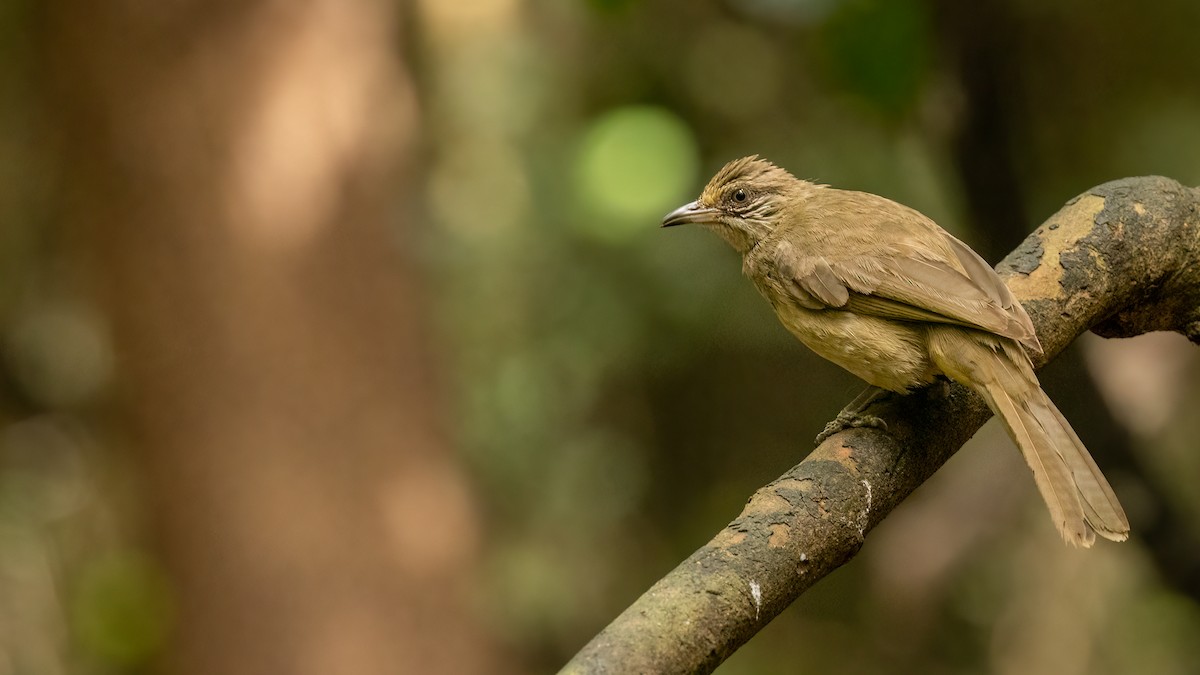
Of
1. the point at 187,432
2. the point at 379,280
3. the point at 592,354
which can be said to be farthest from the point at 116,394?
the point at 592,354

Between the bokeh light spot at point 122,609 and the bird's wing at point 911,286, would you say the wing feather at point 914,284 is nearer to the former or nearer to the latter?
the bird's wing at point 911,286

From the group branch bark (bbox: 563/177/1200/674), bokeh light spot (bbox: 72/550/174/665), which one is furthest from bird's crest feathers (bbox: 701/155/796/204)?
bokeh light spot (bbox: 72/550/174/665)

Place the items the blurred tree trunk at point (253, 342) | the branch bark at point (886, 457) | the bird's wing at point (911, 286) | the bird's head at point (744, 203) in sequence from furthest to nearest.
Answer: the blurred tree trunk at point (253, 342), the bird's head at point (744, 203), the bird's wing at point (911, 286), the branch bark at point (886, 457)

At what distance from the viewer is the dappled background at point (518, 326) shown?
213 inches

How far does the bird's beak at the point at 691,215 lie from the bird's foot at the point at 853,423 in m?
1.27

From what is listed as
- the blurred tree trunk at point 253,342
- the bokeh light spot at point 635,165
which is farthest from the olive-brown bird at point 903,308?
the blurred tree trunk at point 253,342

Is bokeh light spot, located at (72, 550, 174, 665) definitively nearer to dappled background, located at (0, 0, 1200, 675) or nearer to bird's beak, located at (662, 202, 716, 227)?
dappled background, located at (0, 0, 1200, 675)

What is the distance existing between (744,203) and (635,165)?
1.77 m

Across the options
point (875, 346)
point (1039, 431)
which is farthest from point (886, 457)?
point (875, 346)

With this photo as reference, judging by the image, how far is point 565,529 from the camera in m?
7.55

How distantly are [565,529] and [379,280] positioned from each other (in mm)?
2442

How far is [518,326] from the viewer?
24.8ft

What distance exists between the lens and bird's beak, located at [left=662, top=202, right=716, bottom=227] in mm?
4230

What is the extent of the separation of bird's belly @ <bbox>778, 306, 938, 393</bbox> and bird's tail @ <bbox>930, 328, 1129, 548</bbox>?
A: 0.07m
